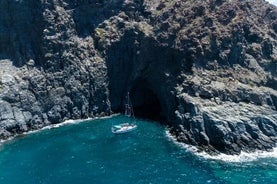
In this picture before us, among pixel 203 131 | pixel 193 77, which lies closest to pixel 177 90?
pixel 193 77

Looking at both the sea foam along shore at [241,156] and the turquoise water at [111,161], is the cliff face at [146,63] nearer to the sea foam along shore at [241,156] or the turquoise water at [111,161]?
the sea foam along shore at [241,156]

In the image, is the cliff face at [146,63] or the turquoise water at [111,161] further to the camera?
the cliff face at [146,63]

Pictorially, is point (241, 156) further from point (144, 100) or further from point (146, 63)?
point (144, 100)

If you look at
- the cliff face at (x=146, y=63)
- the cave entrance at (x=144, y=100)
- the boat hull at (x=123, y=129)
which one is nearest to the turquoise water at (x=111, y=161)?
the boat hull at (x=123, y=129)

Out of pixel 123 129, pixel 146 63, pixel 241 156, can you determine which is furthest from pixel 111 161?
pixel 146 63

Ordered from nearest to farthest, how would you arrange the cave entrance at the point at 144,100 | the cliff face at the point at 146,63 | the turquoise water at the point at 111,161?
1. the turquoise water at the point at 111,161
2. the cliff face at the point at 146,63
3. the cave entrance at the point at 144,100

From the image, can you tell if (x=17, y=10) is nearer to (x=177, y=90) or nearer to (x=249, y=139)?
(x=177, y=90)

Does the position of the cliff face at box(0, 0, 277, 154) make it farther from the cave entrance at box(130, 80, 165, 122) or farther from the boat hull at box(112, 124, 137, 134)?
the boat hull at box(112, 124, 137, 134)
